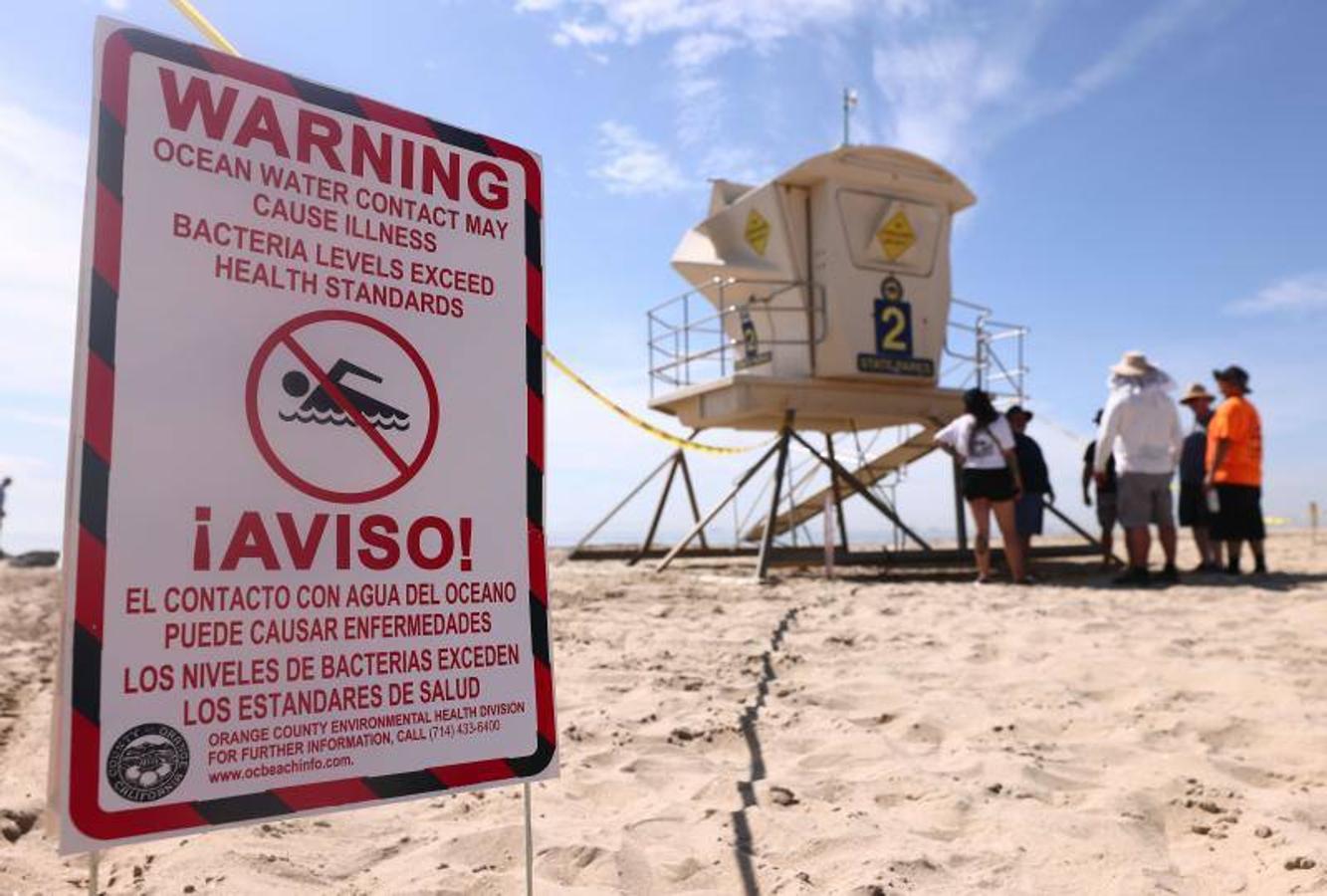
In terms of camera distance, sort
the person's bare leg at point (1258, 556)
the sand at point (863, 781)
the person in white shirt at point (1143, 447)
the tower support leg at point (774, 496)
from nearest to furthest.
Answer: the sand at point (863, 781)
the person in white shirt at point (1143, 447)
the person's bare leg at point (1258, 556)
the tower support leg at point (774, 496)

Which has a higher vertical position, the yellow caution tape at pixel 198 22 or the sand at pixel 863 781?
the yellow caution tape at pixel 198 22

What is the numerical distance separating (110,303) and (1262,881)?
9.65 feet

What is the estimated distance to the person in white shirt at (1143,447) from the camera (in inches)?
323

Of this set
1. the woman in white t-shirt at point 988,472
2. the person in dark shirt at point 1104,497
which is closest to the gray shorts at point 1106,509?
the person in dark shirt at point 1104,497

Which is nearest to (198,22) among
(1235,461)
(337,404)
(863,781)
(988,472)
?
(337,404)

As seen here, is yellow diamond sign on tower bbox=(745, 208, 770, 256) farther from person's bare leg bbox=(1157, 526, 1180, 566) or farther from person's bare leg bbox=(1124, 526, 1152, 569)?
person's bare leg bbox=(1157, 526, 1180, 566)

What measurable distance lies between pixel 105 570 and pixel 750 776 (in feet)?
7.11

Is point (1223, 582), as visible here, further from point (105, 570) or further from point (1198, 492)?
point (105, 570)

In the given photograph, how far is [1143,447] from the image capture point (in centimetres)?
827

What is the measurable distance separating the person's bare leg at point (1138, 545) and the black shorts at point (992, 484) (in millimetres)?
1107

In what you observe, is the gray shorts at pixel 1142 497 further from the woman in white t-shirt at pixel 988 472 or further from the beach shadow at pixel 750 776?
the beach shadow at pixel 750 776

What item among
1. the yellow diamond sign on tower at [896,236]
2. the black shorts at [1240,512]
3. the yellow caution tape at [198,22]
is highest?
the yellow diamond sign on tower at [896,236]

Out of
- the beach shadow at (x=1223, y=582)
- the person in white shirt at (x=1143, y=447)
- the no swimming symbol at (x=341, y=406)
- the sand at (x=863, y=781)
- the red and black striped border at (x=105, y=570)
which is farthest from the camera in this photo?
the person in white shirt at (x=1143, y=447)

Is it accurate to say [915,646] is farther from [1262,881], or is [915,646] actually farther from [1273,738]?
[1262,881]
